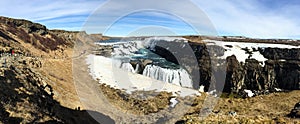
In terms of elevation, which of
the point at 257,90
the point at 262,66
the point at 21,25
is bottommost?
the point at 257,90

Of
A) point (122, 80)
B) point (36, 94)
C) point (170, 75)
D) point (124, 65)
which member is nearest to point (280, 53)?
point (170, 75)

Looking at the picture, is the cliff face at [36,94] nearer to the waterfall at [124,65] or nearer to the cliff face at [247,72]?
the waterfall at [124,65]

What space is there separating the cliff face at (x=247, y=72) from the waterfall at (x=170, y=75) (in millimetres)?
2474

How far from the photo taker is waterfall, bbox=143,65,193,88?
53.4 metres

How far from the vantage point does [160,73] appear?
53.8m

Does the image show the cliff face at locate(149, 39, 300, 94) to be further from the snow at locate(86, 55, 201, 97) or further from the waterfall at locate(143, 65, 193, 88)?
the snow at locate(86, 55, 201, 97)

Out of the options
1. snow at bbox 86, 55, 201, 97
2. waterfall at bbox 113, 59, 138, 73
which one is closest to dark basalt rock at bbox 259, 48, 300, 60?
snow at bbox 86, 55, 201, 97

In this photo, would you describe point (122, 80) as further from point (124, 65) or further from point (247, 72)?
point (247, 72)

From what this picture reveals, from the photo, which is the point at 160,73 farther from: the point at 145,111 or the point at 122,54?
the point at 145,111

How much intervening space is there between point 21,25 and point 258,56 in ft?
174

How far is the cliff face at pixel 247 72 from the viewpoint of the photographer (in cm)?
5312

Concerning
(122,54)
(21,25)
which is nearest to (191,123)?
(122,54)

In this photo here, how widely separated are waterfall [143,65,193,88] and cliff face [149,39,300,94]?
2474 mm

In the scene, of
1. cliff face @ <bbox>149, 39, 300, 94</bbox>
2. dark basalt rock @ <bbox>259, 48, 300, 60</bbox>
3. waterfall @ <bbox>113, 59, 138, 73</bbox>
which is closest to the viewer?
waterfall @ <bbox>113, 59, 138, 73</bbox>
